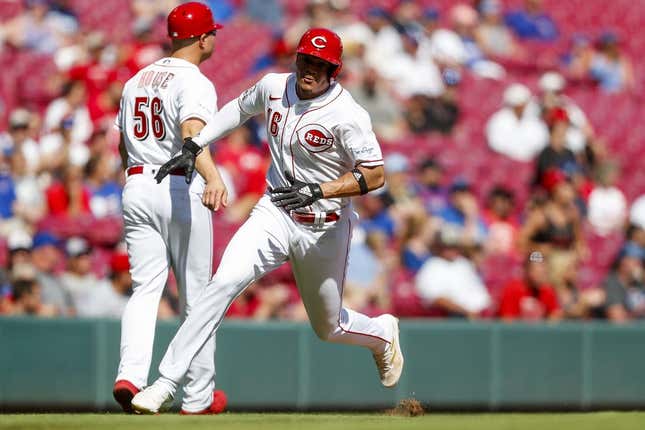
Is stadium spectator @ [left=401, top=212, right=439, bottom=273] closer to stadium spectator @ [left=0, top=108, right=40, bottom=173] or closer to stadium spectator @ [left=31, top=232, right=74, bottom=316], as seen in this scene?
stadium spectator @ [left=31, top=232, right=74, bottom=316]

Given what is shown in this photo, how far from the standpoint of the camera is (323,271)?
632 cm

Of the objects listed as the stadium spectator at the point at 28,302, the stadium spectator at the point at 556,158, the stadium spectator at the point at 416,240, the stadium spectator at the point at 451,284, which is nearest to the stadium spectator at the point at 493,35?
the stadium spectator at the point at 556,158

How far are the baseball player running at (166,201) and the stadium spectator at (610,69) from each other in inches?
357

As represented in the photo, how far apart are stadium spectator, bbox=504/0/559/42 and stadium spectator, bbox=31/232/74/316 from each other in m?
7.27

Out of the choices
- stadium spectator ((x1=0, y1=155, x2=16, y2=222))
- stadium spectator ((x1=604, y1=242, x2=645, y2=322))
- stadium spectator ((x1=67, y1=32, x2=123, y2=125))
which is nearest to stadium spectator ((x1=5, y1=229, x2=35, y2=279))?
stadium spectator ((x1=0, y1=155, x2=16, y2=222))

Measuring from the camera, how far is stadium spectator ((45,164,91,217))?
34.6 ft

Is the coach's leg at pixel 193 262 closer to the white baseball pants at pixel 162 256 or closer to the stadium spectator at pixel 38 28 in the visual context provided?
the white baseball pants at pixel 162 256

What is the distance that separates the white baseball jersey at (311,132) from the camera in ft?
19.9

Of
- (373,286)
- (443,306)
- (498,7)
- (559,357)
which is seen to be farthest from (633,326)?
(498,7)

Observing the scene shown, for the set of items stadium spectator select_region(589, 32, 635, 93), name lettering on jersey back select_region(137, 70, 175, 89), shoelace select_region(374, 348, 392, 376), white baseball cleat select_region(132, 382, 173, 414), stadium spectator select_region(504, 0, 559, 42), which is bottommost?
white baseball cleat select_region(132, 382, 173, 414)

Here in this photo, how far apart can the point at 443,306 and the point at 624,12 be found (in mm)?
6946

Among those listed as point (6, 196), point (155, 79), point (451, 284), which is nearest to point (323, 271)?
point (155, 79)

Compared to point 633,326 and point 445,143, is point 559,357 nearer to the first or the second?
point 633,326

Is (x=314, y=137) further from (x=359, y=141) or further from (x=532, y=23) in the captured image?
(x=532, y=23)
